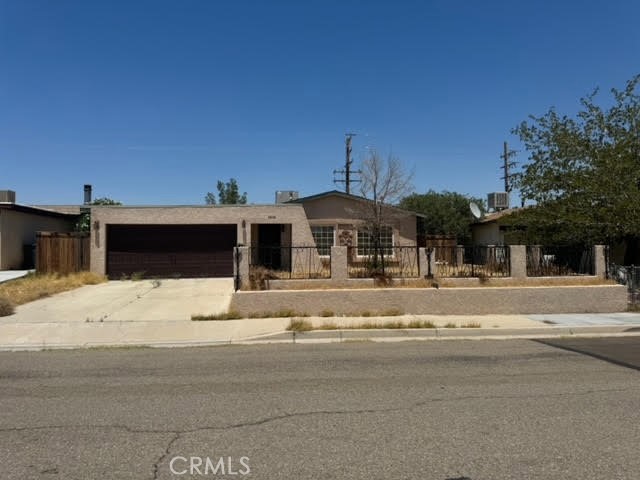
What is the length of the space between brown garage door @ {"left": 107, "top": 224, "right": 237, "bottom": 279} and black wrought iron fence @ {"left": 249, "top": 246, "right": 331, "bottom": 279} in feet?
11.4

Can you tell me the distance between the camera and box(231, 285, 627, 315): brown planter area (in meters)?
12.7

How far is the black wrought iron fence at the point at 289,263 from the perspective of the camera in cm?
1405

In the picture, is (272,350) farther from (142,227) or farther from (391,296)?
(142,227)

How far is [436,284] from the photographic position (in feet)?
44.6

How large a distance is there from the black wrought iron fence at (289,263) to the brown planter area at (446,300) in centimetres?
123

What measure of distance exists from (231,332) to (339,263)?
3.95 meters

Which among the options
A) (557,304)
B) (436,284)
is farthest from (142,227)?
(557,304)

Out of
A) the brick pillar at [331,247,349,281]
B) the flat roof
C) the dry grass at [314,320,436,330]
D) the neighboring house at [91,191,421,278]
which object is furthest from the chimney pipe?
the dry grass at [314,320,436,330]

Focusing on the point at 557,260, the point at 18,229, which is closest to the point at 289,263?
the point at 557,260

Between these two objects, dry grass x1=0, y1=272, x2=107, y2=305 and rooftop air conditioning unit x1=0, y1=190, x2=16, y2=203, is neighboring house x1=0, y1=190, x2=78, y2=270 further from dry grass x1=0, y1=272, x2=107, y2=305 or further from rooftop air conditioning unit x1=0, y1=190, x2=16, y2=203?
dry grass x1=0, y1=272, x2=107, y2=305

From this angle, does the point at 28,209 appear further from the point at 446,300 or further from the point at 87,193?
the point at 446,300

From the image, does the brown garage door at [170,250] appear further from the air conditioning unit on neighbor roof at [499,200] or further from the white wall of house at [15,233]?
the air conditioning unit on neighbor roof at [499,200]

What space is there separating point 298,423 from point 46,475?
2.24 metres

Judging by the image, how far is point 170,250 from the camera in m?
21.9
